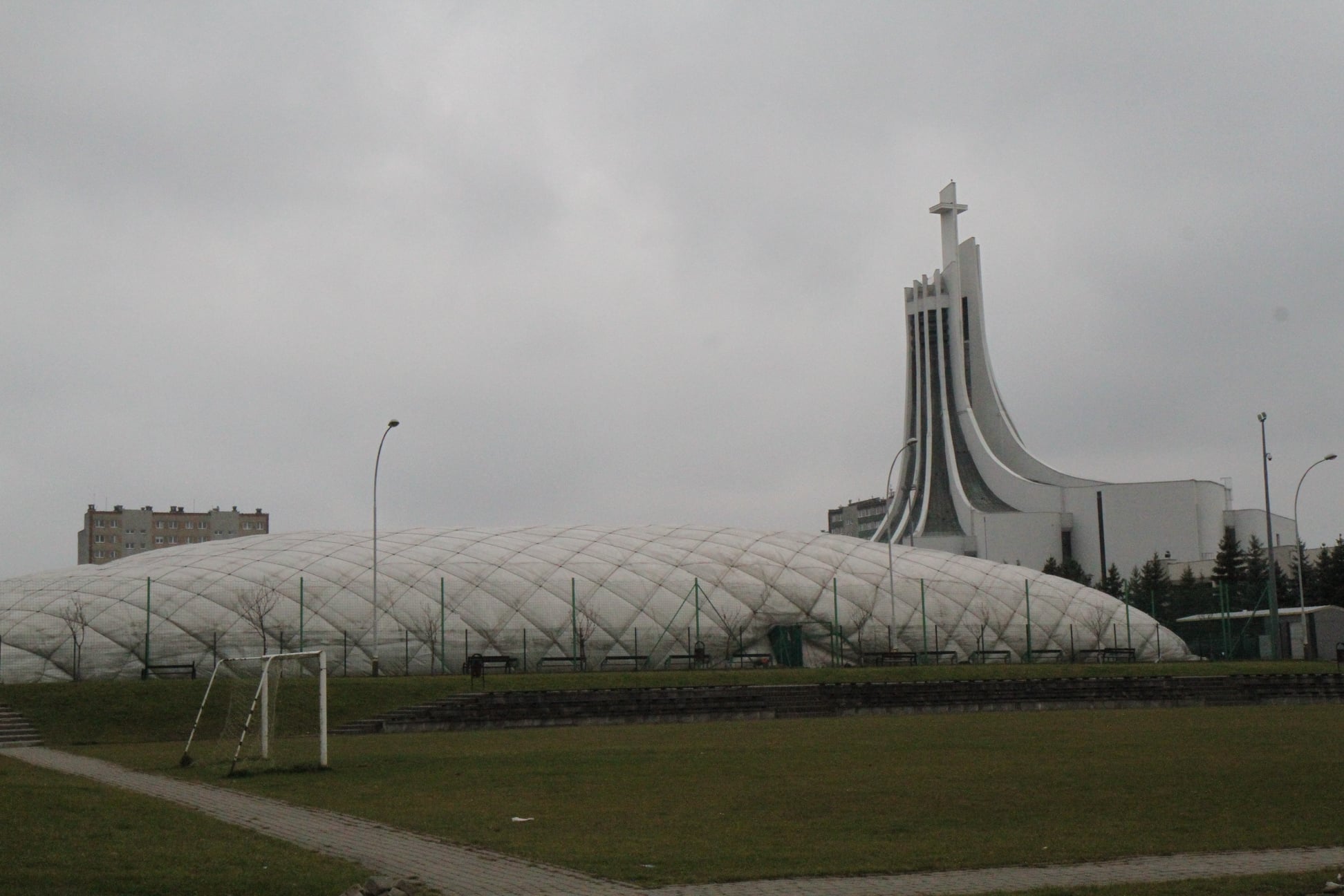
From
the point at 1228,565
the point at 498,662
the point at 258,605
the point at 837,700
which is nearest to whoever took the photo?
the point at 837,700

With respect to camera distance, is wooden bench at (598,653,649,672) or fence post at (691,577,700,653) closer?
wooden bench at (598,653,649,672)

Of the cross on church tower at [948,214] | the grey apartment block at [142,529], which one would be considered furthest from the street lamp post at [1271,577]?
the grey apartment block at [142,529]

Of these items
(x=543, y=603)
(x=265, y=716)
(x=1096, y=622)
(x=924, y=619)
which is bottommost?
(x=265, y=716)

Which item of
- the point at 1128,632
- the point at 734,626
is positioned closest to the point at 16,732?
the point at 734,626

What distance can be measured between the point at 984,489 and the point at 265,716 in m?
92.5

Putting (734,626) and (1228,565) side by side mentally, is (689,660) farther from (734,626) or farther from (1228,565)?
(1228,565)

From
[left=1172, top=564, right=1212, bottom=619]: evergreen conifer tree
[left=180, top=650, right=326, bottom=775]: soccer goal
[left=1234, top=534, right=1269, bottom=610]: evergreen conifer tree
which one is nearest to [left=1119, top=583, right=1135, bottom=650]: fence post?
[left=1172, top=564, right=1212, bottom=619]: evergreen conifer tree

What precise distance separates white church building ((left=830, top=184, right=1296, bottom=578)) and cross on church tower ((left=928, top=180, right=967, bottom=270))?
85 mm

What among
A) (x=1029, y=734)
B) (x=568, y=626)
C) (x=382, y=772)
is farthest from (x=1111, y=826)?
(x=568, y=626)

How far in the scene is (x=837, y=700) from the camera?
1412 inches

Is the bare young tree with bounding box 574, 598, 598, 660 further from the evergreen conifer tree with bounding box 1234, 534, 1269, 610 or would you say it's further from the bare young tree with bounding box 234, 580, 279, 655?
the evergreen conifer tree with bounding box 1234, 534, 1269, 610

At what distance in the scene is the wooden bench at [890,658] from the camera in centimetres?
4916

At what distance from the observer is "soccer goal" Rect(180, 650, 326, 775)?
813 inches

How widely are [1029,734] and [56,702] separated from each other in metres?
21.6
